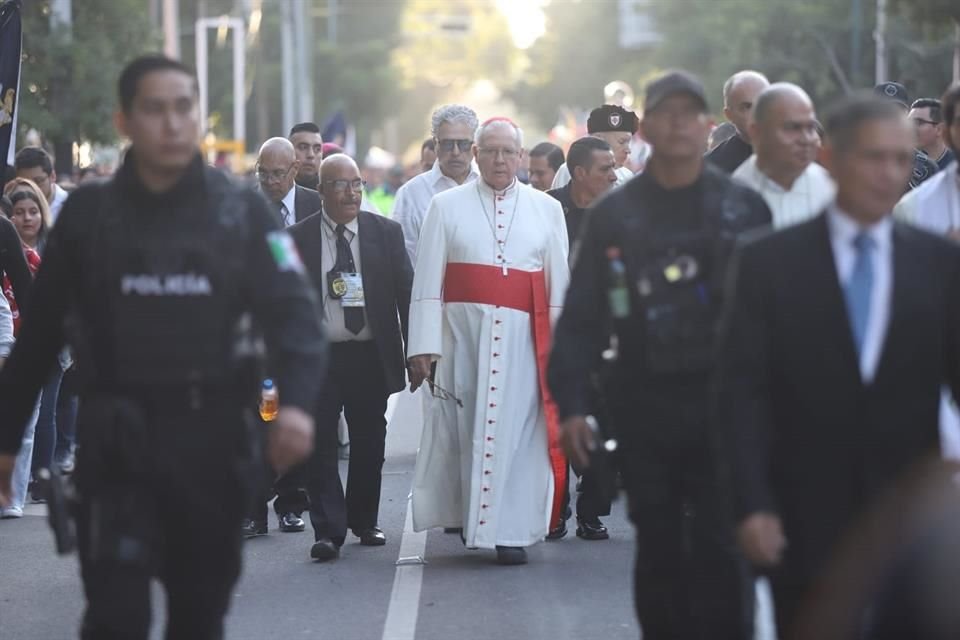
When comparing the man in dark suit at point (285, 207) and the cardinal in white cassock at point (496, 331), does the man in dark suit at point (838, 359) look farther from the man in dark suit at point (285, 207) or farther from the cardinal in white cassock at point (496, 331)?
the man in dark suit at point (285, 207)

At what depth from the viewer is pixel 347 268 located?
997 cm

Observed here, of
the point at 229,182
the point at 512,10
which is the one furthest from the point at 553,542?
the point at 512,10

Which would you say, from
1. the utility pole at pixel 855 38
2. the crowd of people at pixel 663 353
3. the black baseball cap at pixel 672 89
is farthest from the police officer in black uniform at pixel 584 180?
the utility pole at pixel 855 38

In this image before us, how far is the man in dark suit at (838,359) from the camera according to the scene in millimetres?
4828

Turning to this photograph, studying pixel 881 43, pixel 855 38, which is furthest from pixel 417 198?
pixel 855 38

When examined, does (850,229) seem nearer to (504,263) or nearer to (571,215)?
(504,263)

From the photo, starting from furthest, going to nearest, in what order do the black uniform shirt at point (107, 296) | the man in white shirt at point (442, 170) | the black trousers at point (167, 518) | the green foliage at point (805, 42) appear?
1. the green foliage at point (805, 42)
2. the man in white shirt at point (442, 170)
3. the black uniform shirt at point (107, 296)
4. the black trousers at point (167, 518)

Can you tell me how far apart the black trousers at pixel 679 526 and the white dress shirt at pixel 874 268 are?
1103 millimetres

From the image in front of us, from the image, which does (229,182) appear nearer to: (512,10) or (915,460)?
(915,460)

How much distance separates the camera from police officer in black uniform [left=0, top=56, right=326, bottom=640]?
518 cm

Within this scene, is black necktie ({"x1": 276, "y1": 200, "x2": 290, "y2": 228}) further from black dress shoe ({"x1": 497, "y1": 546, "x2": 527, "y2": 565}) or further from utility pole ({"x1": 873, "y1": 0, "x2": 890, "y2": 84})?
utility pole ({"x1": 873, "y1": 0, "x2": 890, "y2": 84})

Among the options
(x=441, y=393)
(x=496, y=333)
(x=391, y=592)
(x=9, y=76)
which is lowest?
(x=391, y=592)

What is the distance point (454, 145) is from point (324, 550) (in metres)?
3.47

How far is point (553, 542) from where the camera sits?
1012 centimetres
